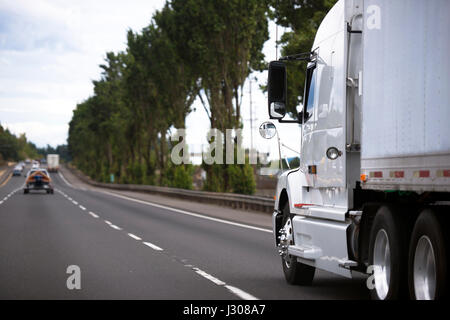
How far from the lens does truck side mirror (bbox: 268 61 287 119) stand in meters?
9.60

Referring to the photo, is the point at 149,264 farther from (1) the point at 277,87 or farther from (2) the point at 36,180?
(2) the point at 36,180

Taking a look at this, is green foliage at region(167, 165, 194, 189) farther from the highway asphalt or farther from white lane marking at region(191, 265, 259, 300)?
white lane marking at region(191, 265, 259, 300)

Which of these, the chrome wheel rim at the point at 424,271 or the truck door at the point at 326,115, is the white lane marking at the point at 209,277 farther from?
the chrome wheel rim at the point at 424,271

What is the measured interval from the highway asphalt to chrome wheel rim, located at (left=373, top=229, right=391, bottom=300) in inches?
63.6

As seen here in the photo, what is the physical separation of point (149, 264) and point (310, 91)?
418 centimetres

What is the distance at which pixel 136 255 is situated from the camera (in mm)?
14094

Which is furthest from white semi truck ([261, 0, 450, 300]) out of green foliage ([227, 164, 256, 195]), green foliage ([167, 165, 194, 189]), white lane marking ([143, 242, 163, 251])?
green foliage ([167, 165, 194, 189])

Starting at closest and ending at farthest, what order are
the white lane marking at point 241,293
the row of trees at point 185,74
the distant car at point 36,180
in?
1. the white lane marking at point 241,293
2. the row of trees at point 185,74
3. the distant car at point 36,180

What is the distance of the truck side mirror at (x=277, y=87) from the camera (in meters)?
9.60

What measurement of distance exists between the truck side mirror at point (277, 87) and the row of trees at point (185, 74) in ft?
52.0

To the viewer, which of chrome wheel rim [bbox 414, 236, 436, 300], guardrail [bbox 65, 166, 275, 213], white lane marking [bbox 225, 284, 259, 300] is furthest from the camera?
guardrail [bbox 65, 166, 275, 213]

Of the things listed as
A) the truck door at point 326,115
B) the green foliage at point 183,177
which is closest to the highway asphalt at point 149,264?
the truck door at point 326,115

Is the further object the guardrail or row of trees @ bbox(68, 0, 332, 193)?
row of trees @ bbox(68, 0, 332, 193)

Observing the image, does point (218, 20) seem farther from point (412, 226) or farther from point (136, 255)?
point (412, 226)
